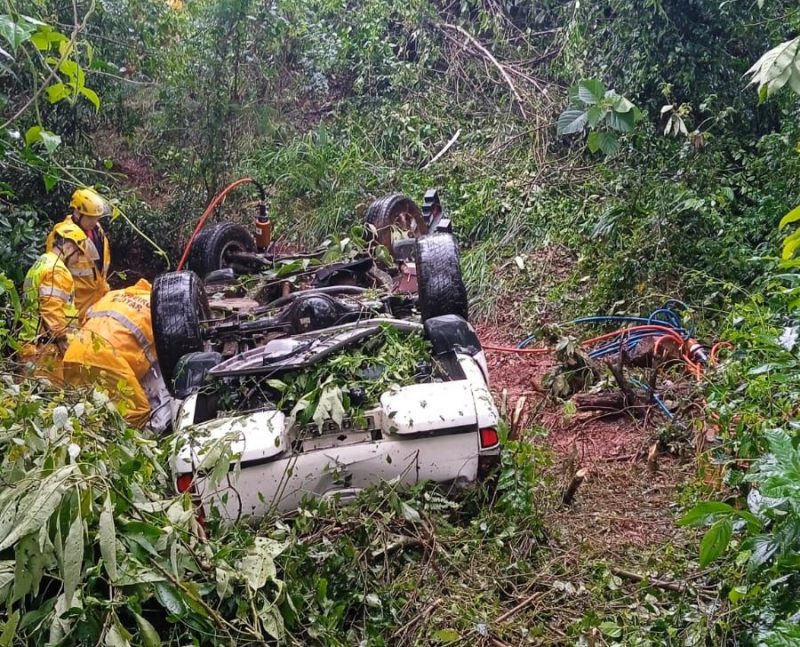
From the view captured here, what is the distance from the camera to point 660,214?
6.49 meters

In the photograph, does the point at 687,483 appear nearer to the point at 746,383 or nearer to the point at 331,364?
the point at 746,383

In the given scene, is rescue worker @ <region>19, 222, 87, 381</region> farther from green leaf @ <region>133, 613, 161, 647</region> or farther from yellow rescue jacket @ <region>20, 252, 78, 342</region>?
green leaf @ <region>133, 613, 161, 647</region>

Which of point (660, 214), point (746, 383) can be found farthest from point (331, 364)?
point (660, 214)

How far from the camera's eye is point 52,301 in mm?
5266

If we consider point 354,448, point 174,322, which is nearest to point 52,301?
point 174,322

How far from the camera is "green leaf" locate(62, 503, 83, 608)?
209 cm

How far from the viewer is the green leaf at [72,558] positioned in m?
2.09

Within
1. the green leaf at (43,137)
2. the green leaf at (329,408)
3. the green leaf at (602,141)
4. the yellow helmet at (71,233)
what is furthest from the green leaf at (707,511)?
the yellow helmet at (71,233)

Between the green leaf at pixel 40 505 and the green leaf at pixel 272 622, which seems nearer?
the green leaf at pixel 40 505

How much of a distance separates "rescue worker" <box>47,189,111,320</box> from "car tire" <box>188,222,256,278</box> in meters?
0.74

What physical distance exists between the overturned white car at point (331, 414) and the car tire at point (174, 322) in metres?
0.01

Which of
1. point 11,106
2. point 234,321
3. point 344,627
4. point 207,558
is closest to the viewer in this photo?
point 207,558

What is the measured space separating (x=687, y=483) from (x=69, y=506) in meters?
2.91

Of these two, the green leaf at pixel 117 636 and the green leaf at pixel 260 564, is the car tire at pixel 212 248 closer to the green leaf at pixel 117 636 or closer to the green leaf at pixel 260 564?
the green leaf at pixel 260 564
